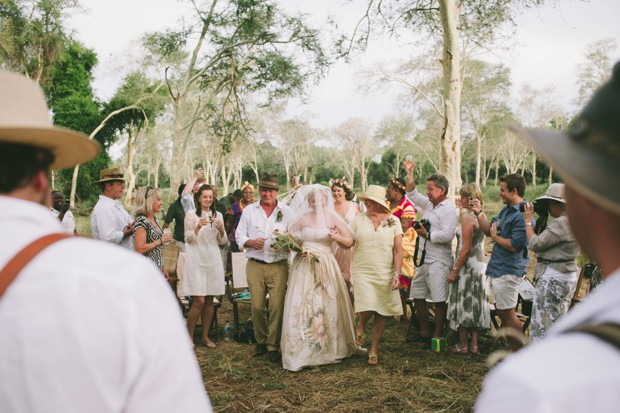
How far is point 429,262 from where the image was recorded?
21.5 ft

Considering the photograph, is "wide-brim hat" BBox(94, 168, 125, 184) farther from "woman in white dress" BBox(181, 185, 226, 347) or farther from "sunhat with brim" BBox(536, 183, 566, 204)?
"sunhat with brim" BBox(536, 183, 566, 204)

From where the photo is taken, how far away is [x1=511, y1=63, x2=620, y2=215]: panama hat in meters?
0.78

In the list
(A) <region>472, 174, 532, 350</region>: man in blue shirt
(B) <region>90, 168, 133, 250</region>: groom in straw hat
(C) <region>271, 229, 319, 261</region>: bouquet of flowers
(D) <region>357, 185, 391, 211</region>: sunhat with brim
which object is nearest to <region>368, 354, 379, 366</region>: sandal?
(C) <region>271, 229, 319, 261</region>: bouquet of flowers

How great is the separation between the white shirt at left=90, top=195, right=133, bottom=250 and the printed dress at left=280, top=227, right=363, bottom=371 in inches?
90.7

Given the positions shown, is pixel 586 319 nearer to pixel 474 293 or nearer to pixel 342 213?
pixel 474 293

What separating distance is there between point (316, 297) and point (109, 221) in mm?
2843

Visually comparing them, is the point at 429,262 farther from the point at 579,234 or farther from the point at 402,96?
the point at 402,96

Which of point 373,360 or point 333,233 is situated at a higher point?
point 333,233

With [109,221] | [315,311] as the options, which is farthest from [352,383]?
[109,221]

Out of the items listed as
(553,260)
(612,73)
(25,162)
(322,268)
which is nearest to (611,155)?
(612,73)

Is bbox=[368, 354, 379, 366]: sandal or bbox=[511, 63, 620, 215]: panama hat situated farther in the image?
bbox=[368, 354, 379, 366]: sandal

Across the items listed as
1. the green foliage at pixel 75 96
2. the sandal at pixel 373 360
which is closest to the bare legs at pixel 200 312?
the sandal at pixel 373 360

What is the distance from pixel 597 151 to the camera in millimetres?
812

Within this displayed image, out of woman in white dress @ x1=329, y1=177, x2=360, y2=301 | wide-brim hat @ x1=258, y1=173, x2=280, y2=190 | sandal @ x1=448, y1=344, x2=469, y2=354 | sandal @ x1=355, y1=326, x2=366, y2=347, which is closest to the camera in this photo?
sandal @ x1=448, y1=344, x2=469, y2=354
